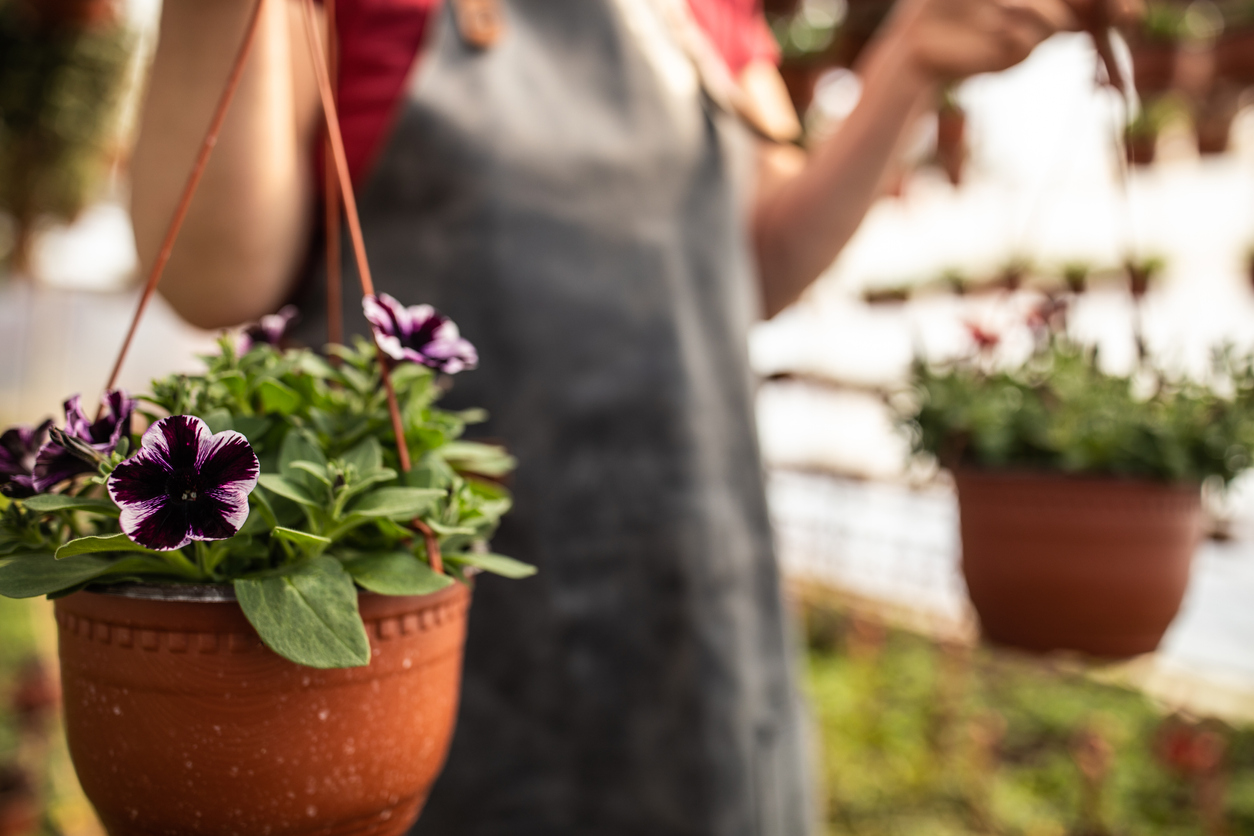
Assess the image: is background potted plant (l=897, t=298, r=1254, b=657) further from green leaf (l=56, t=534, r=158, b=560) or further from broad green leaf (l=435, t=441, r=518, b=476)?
green leaf (l=56, t=534, r=158, b=560)

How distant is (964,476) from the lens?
0.78 meters

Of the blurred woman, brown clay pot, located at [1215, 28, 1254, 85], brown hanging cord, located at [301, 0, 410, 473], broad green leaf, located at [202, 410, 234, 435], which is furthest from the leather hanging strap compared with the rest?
brown clay pot, located at [1215, 28, 1254, 85]

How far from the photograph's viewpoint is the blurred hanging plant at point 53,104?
1.95 metres

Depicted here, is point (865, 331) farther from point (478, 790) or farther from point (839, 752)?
point (478, 790)

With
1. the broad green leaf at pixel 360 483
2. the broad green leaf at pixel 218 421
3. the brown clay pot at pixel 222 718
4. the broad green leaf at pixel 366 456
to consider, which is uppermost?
the broad green leaf at pixel 218 421

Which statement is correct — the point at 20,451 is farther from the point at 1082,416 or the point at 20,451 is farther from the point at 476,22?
the point at 1082,416

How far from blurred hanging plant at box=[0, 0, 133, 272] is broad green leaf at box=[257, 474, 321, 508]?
1.84 metres

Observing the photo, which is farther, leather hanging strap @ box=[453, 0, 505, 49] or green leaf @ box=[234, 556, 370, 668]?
leather hanging strap @ box=[453, 0, 505, 49]

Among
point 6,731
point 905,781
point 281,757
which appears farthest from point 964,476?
point 6,731

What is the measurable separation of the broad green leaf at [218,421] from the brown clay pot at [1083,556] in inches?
25.5

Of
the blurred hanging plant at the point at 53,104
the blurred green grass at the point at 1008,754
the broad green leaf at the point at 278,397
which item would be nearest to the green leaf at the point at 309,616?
the broad green leaf at the point at 278,397

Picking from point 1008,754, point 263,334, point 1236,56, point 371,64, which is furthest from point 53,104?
point 1008,754

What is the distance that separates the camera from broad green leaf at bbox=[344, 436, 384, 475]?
0.35m

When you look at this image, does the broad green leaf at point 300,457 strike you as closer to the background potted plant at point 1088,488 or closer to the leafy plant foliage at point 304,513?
the leafy plant foliage at point 304,513
